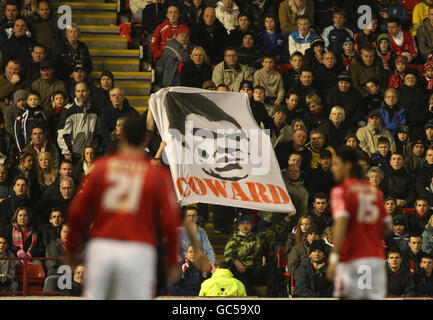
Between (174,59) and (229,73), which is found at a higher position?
(174,59)

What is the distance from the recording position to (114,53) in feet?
58.6

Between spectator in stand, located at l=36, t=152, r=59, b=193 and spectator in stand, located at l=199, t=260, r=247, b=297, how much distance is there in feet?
8.77

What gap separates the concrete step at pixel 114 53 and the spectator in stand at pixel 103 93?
2387 mm

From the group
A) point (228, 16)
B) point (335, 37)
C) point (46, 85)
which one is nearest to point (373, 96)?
point (335, 37)

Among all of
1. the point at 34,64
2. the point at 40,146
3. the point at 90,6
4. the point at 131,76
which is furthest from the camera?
the point at 90,6

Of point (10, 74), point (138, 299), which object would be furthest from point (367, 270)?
point (10, 74)

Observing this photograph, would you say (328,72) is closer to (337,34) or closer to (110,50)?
(337,34)

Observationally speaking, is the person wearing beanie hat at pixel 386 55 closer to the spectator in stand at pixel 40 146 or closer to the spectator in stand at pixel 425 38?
the spectator in stand at pixel 425 38

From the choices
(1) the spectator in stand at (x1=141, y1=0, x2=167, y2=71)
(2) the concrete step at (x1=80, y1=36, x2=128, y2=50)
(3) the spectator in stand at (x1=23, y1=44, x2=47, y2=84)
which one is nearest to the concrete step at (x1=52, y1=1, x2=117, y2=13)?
(2) the concrete step at (x1=80, y1=36, x2=128, y2=50)

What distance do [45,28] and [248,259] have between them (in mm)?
5381

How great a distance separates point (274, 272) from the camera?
13891 millimetres

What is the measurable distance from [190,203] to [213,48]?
4.13m

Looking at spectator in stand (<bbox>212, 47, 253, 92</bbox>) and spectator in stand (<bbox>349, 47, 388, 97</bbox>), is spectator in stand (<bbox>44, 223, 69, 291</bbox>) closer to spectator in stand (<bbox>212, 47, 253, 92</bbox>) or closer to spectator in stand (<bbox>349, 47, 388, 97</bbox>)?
spectator in stand (<bbox>212, 47, 253, 92</bbox>)

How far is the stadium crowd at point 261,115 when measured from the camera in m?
13.6
